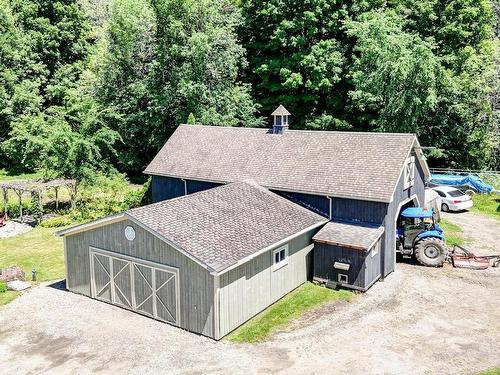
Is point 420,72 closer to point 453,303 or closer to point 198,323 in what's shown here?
point 453,303

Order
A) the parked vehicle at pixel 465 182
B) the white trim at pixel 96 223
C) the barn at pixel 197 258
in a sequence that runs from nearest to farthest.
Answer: the barn at pixel 197 258, the white trim at pixel 96 223, the parked vehicle at pixel 465 182

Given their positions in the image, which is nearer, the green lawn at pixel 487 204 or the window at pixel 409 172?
the window at pixel 409 172

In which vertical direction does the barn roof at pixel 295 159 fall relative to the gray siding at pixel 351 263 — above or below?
above

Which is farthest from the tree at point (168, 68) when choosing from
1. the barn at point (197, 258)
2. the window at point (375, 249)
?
the window at point (375, 249)

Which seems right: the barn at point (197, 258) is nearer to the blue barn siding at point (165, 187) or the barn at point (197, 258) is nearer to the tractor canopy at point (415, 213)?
the tractor canopy at point (415, 213)

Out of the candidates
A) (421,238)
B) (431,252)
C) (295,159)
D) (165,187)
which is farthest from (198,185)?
(431,252)

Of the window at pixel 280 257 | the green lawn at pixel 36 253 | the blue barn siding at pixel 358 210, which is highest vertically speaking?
the blue barn siding at pixel 358 210
